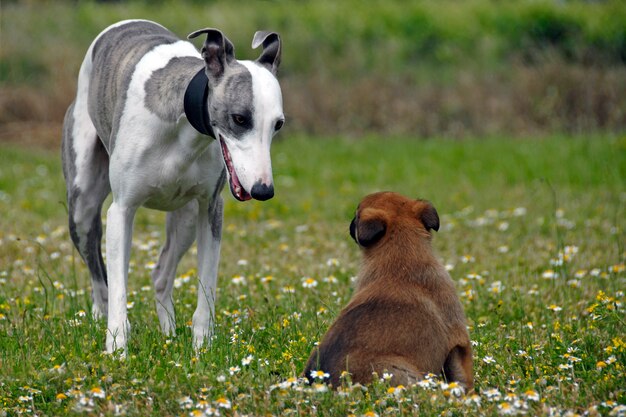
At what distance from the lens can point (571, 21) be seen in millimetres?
19125

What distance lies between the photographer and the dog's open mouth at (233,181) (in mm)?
4812

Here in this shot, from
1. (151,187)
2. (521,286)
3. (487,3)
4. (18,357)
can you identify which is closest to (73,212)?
(151,187)

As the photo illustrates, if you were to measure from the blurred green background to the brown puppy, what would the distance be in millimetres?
11431

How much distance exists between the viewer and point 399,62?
19.1 meters

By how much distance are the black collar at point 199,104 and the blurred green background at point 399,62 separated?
11.6 metres

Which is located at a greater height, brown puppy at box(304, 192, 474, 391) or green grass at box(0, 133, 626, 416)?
brown puppy at box(304, 192, 474, 391)

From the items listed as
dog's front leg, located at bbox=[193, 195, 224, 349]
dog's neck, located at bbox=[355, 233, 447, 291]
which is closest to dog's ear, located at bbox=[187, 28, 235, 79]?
dog's front leg, located at bbox=[193, 195, 224, 349]

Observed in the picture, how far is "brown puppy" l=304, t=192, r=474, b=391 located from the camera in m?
4.36

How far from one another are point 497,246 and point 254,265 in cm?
228

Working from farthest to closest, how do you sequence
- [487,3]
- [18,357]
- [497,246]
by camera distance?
[487,3] → [497,246] → [18,357]

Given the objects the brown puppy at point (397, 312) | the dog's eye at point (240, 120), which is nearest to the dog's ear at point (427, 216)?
the brown puppy at point (397, 312)

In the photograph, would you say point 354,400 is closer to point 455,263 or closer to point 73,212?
point 73,212

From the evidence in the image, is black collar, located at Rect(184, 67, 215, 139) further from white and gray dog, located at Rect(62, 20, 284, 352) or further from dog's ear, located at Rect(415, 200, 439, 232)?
dog's ear, located at Rect(415, 200, 439, 232)

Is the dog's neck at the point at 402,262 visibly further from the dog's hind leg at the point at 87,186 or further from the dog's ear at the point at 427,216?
the dog's hind leg at the point at 87,186
